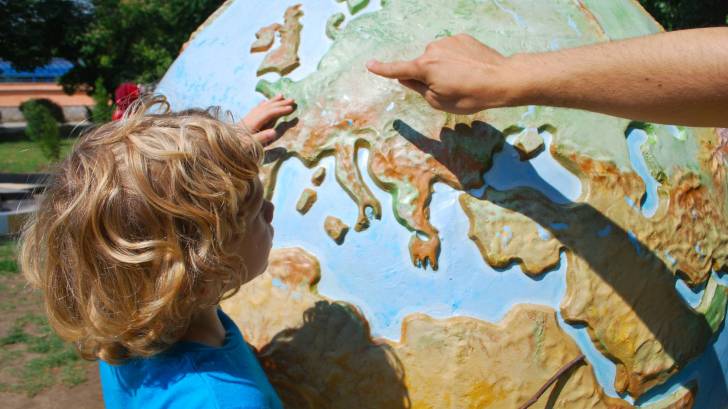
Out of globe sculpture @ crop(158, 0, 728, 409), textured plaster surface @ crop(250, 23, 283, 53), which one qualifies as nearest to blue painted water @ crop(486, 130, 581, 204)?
globe sculpture @ crop(158, 0, 728, 409)

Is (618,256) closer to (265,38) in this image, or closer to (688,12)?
(265,38)

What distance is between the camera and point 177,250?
1.52 meters

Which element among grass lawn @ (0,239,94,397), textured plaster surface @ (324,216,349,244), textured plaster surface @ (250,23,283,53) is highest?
textured plaster surface @ (250,23,283,53)

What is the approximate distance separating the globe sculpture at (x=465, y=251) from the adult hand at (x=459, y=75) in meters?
0.17

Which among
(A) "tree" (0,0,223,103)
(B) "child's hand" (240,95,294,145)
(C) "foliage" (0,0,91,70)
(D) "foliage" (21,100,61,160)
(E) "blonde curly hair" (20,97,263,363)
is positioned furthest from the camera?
(C) "foliage" (0,0,91,70)

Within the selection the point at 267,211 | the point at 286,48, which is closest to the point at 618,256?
the point at 267,211

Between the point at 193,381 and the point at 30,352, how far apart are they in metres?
4.31

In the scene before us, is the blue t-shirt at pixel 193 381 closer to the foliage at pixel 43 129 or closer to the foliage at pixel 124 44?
the foliage at pixel 43 129

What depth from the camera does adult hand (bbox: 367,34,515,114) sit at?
1771mm

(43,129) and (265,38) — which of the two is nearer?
(265,38)

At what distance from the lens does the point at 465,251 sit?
205 centimetres

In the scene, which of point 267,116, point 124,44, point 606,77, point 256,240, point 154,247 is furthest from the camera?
point 124,44

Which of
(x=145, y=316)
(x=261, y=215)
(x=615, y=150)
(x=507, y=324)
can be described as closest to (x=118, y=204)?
(x=145, y=316)

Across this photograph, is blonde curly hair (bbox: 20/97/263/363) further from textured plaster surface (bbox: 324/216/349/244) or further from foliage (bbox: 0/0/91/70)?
foliage (bbox: 0/0/91/70)
